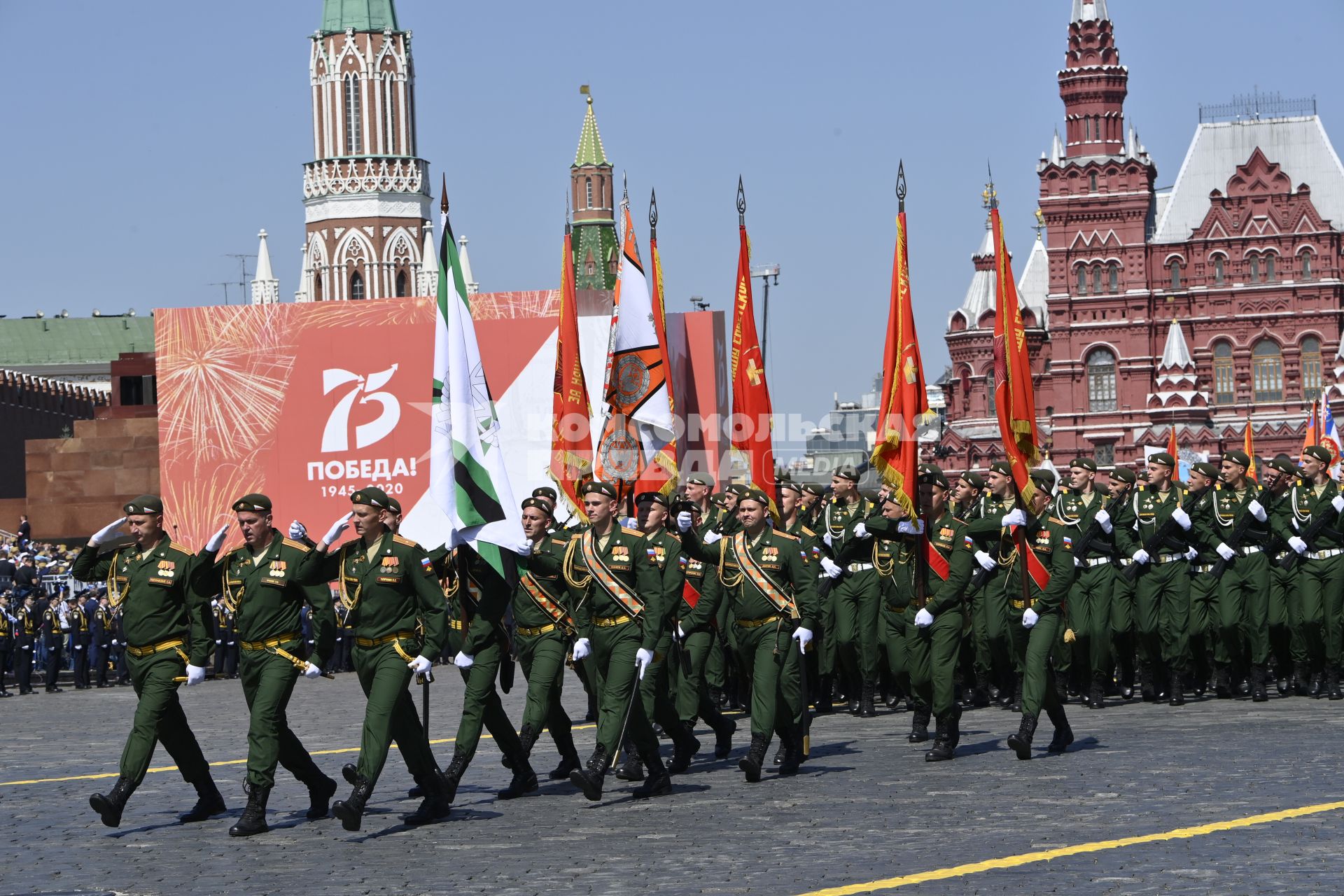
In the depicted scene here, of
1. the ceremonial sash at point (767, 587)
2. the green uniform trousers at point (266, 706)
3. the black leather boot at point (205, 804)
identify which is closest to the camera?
the green uniform trousers at point (266, 706)

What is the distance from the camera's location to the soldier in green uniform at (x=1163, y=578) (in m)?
17.1

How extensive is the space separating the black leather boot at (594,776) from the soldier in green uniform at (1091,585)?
20.2 ft

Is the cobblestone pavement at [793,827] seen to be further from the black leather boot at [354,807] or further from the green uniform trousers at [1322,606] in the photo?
the green uniform trousers at [1322,606]

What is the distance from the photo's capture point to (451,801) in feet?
37.7

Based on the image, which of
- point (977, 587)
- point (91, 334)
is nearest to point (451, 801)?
point (977, 587)

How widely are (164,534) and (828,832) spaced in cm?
415

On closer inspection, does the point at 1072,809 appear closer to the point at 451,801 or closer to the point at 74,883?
the point at 451,801

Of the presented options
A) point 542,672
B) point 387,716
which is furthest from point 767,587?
point 387,716

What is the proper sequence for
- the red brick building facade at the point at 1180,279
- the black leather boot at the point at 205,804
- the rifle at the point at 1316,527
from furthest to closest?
1. the red brick building facade at the point at 1180,279
2. the rifle at the point at 1316,527
3. the black leather boot at the point at 205,804

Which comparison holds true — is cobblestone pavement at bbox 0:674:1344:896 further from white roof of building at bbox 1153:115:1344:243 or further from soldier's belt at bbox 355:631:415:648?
white roof of building at bbox 1153:115:1344:243

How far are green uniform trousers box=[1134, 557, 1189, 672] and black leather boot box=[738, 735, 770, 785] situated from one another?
5814mm

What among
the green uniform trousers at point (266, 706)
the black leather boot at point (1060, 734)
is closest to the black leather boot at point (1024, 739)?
the black leather boot at point (1060, 734)

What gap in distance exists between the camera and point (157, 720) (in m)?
11.1

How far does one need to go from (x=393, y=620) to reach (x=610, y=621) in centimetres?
148
